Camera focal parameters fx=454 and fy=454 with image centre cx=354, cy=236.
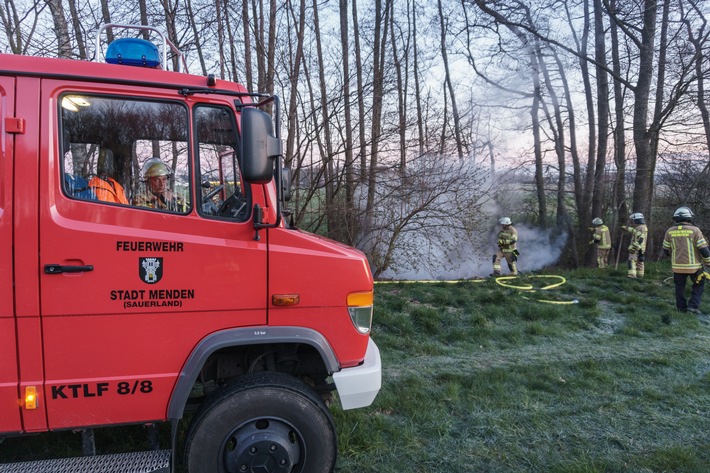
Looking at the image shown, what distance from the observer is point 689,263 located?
8281 mm

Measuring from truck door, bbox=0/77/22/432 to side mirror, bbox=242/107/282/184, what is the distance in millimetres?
1204

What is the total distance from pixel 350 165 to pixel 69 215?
9.28 metres

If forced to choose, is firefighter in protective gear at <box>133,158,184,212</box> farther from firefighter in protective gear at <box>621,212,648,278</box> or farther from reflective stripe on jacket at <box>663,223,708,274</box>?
firefighter in protective gear at <box>621,212,648,278</box>

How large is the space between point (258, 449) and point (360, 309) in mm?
1029

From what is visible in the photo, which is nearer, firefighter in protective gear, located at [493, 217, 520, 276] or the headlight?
the headlight

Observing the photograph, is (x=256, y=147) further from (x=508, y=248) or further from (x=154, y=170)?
(x=508, y=248)

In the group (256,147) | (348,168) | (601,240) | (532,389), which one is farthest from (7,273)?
(601,240)

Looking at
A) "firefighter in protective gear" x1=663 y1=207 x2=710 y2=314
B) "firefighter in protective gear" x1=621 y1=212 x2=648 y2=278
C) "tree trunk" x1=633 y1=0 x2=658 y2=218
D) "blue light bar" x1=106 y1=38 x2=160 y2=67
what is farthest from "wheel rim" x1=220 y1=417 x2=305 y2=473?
"tree trunk" x1=633 y1=0 x2=658 y2=218

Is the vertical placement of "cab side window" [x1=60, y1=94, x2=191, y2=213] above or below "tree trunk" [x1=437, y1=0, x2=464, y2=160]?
below

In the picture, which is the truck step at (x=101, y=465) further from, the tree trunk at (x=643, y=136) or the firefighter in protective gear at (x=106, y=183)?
the tree trunk at (x=643, y=136)

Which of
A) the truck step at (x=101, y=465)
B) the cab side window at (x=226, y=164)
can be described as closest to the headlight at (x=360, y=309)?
the cab side window at (x=226, y=164)

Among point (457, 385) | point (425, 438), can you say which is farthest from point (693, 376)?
point (425, 438)

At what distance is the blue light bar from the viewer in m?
2.97

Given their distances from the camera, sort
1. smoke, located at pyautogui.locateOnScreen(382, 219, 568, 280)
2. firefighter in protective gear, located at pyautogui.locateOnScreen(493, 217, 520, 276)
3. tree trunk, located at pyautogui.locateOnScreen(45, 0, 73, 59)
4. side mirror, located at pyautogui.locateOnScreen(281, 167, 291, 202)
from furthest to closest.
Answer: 1. firefighter in protective gear, located at pyautogui.locateOnScreen(493, 217, 520, 276)
2. smoke, located at pyautogui.locateOnScreen(382, 219, 568, 280)
3. tree trunk, located at pyautogui.locateOnScreen(45, 0, 73, 59)
4. side mirror, located at pyautogui.locateOnScreen(281, 167, 291, 202)
